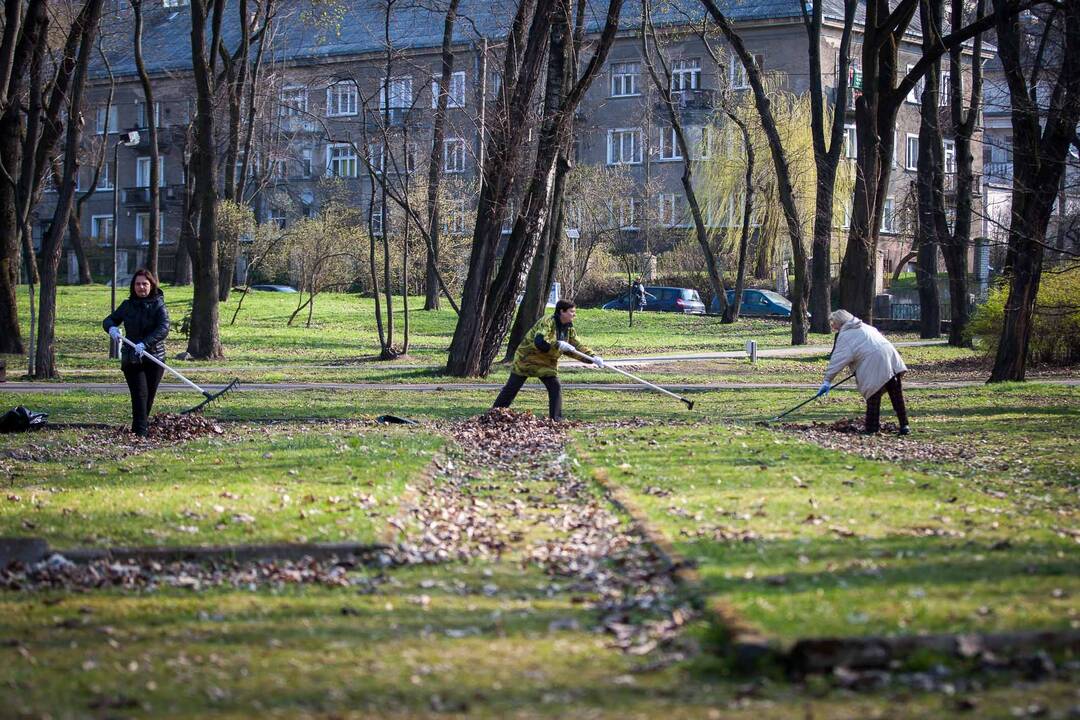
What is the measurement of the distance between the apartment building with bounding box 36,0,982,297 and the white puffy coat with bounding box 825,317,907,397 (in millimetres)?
29275

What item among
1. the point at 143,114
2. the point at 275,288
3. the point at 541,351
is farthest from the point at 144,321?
the point at 143,114

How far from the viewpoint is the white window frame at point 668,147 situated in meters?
59.0

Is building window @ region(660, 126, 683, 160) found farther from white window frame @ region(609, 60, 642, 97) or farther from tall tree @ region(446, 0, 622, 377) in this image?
tall tree @ region(446, 0, 622, 377)

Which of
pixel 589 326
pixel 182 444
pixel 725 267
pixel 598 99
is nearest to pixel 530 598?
pixel 182 444

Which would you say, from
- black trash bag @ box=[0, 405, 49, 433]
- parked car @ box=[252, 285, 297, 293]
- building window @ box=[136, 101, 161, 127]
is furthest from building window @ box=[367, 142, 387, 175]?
building window @ box=[136, 101, 161, 127]

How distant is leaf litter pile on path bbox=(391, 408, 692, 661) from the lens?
7090 millimetres

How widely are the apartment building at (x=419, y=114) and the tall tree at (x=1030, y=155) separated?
72.2 feet

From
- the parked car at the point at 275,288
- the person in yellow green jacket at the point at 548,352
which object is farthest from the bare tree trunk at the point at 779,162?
the parked car at the point at 275,288

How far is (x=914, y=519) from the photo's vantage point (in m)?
9.20

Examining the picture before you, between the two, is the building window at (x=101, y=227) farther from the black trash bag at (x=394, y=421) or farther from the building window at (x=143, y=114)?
the black trash bag at (x=394, y=421)

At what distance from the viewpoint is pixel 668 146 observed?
195ft

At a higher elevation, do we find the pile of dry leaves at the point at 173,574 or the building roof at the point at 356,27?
the building roof at the point at 356,27

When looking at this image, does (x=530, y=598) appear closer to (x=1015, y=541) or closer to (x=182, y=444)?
(x=1015, y=541)

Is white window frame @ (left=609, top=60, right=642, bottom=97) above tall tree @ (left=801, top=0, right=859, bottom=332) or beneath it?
above
